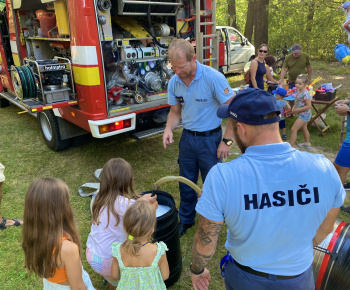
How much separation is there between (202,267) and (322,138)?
17.0 ft

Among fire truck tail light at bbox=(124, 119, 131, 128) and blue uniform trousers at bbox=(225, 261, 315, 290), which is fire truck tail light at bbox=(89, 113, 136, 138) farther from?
blue uniform trousers at bbox=(225, 261, 315, 290)

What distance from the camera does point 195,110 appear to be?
9.90 feet

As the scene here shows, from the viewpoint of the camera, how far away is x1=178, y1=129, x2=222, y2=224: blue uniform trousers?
305 cm

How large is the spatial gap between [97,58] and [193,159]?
1946mm

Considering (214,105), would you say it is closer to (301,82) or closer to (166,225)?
(166,225)

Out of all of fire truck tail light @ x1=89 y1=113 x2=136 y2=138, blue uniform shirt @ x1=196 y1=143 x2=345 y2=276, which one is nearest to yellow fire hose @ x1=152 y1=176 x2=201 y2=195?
blue uniform shirt @ x1=196 y1=143 x2=345 y2=276

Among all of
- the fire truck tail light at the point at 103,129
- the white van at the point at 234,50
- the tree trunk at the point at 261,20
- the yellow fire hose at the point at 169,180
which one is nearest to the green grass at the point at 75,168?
the fire truck tail light at the point at 103,129

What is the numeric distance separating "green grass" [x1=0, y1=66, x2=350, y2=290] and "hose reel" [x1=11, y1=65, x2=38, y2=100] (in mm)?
1288

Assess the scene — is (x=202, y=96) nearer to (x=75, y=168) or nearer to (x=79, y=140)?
(x=75, y=168)

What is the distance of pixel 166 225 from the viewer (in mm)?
2381

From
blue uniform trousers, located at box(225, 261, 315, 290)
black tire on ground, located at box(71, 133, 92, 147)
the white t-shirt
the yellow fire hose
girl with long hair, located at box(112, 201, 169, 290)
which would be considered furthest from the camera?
black tire on ground, located at box(71, 133, 92, 147)

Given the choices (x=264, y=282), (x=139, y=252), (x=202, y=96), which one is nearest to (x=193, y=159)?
(x=202, y=96)

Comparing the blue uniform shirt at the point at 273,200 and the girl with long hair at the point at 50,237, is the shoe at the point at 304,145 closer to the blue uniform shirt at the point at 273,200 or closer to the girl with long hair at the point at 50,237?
the blue uniform shirt at the point at 273,200

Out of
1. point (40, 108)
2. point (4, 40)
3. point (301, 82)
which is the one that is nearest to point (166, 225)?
point (40, 108)
